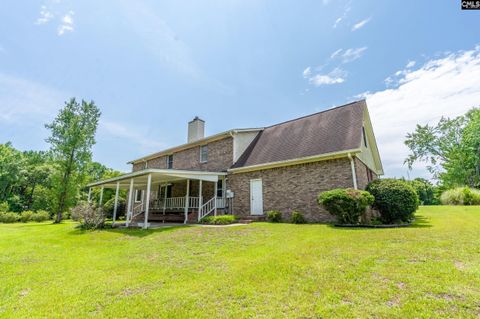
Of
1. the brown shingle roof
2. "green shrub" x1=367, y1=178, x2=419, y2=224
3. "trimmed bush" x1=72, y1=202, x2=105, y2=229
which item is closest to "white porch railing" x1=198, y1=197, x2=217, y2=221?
the brown shingle roof

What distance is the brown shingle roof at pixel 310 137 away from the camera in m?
11.6

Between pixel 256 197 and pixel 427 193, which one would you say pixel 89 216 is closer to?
pixel 256 197

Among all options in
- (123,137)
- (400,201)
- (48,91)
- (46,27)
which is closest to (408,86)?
(400,201)

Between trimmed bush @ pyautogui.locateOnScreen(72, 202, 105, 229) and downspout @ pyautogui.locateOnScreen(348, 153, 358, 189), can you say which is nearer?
downspout @ pyautogui.locateOnScreen(348, 153, 358, 189)

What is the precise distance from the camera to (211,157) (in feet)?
54.8

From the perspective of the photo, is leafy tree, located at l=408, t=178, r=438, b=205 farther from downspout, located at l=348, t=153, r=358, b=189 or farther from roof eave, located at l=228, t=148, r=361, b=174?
roof eave, located at l=228, t=148, r=361, b=174

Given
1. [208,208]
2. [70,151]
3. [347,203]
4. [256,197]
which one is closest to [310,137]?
[256,197]

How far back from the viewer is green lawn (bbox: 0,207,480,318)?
307 centimetres

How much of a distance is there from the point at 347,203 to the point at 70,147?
72.7 feet

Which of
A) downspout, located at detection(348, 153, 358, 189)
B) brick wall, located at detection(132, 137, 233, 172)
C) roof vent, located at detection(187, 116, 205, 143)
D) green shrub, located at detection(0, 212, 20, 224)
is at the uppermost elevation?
roof vent, located at detection(187, 116, 205, 143)

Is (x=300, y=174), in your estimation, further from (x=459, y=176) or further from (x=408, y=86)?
(x=459, y=176)

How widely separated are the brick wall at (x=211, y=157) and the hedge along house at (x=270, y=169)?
69 mm

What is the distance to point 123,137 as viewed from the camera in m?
23.9

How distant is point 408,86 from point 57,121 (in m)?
26.8
